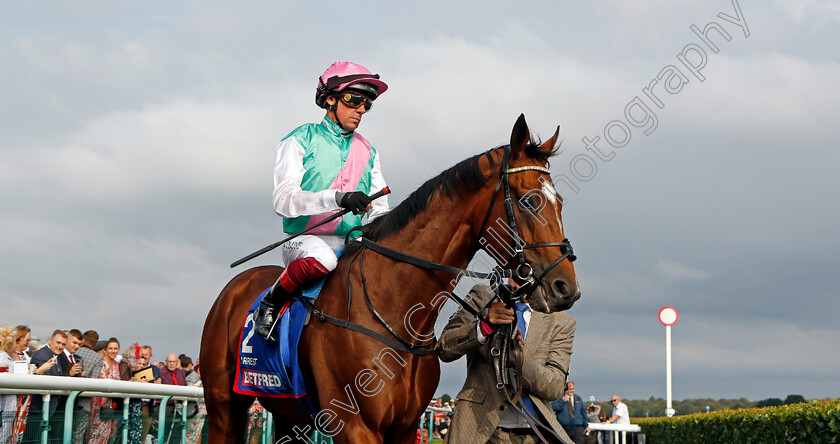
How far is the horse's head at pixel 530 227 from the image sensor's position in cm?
302

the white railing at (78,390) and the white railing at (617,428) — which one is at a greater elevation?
the white railing at (617,428)

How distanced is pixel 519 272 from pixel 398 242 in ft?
2.08

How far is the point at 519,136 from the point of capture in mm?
3273

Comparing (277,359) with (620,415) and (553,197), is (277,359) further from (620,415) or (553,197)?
(620,415)

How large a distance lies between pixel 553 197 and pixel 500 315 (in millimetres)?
570

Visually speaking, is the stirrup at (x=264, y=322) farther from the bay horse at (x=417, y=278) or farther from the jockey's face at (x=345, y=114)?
the jockey's face at (x=345, y=114)

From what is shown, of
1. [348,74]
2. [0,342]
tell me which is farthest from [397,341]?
[0,342]

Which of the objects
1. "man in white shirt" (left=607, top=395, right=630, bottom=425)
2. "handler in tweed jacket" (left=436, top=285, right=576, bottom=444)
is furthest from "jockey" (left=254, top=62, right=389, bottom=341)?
"man in white shirt" (left=607, top=395, right=630, bottom=425)

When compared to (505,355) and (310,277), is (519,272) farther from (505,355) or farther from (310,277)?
(310,277)

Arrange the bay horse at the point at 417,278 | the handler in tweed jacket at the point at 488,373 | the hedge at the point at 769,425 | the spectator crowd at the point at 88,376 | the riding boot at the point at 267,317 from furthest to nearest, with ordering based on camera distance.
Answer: the hedge at the point at 769,425 < the spectator crowd at the point at 88,376 < the riding boot at the point at 267,317 < the handler in tweed jacket at the point at 488,373 < the bay horse at the point at 417,278

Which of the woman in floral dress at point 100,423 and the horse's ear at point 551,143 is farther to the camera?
the woman in floral dress at point 100,423

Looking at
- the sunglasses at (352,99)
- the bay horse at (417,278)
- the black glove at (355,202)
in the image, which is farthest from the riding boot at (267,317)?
the sunglasses at (352,99)

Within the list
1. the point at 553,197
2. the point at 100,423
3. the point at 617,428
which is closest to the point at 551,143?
the point at 553,197

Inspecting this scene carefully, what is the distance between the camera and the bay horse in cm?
313
